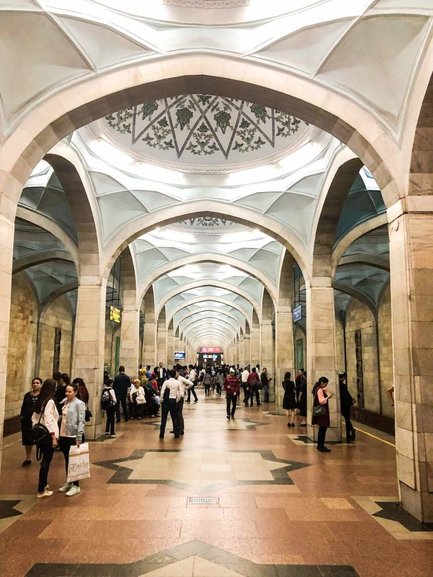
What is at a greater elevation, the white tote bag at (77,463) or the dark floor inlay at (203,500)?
the white tote bag at (77,463)

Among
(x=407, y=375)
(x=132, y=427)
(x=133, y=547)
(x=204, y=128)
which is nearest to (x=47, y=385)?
(x=133, y=547)

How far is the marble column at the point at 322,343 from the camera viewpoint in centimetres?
963

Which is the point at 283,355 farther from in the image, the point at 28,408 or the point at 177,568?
the point at 177,568

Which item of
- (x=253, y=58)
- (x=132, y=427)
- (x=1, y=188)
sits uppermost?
(x=253, y=58)

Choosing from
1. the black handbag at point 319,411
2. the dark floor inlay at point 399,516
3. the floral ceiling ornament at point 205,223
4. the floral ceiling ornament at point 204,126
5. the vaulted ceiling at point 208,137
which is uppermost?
the floral ceiling ornament at point 204,126

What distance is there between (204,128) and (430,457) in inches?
390

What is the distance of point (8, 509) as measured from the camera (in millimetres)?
5016

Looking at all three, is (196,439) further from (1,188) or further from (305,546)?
(1,188)

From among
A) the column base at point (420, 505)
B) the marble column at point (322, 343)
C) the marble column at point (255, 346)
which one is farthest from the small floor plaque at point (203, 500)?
the marble column at point (255, 346)

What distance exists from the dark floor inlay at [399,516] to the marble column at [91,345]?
20.4ft

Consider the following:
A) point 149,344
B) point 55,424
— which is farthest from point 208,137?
point 149,344

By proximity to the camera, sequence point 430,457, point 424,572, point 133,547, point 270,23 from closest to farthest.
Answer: point 424,572 < point 133,547 < point 430,457 < point 270,23

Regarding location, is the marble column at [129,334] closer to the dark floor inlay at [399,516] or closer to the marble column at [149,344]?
the marble column at [149,344]

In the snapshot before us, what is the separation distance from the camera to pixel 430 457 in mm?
4910
